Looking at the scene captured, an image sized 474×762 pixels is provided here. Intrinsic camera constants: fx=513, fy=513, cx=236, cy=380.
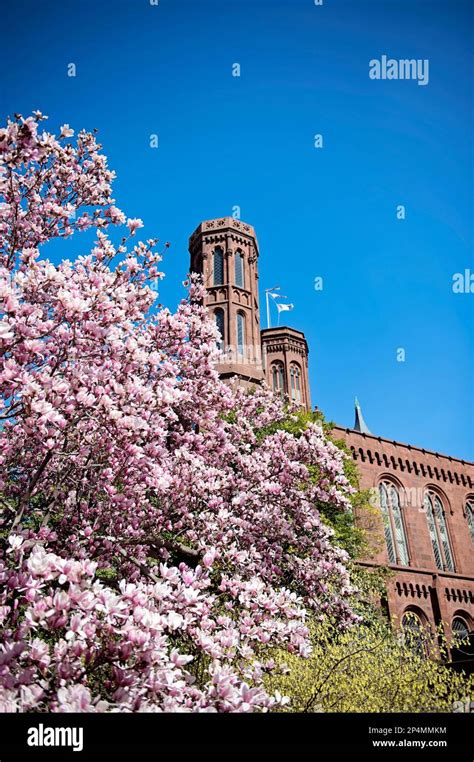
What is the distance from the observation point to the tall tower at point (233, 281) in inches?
1502

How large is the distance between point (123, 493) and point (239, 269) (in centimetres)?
3708

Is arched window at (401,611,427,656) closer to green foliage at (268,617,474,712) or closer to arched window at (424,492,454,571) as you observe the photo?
green foliage at (268,617,474,712)

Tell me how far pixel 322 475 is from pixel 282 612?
2772mm

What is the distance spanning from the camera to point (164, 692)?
10.0 feet

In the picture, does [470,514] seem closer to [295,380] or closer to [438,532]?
[438,532]

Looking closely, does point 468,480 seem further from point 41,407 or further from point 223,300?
point 41,407

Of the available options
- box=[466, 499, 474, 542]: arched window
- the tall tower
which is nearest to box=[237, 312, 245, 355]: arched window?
the tall tower

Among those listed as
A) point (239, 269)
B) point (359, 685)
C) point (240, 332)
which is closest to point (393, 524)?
point (240, 332)

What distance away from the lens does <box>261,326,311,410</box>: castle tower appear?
54.7m

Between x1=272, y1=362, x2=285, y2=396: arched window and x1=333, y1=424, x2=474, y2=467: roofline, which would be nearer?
x1=333, y1=424, x2=474, y2=467: roofline

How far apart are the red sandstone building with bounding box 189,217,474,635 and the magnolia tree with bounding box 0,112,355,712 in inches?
940

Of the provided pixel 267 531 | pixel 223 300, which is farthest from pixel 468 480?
pixel 267 531

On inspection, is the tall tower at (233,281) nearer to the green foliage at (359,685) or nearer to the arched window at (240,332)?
the arched window at (240,332)

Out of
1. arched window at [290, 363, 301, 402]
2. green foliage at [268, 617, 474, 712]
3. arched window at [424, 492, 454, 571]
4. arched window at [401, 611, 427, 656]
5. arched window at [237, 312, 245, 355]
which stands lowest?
green foliage at [268, 617, 474, 712]
